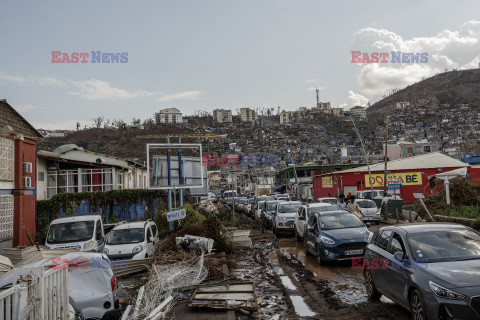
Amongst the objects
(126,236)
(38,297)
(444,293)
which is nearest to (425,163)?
(126,236)

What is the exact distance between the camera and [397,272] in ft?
21.5

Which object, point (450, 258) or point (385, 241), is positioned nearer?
point (450, 258)

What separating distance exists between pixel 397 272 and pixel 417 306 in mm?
783

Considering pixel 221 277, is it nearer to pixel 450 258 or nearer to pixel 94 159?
pixel 450 258

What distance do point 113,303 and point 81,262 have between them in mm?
930

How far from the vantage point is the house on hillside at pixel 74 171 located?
24.1 meters

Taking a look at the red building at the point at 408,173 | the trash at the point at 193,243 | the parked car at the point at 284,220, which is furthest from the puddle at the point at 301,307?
the red building at the point at 408,173

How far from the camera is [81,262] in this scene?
6.92 metres


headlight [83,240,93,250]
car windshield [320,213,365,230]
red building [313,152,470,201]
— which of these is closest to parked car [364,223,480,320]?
car windshield [320,213,365,230]

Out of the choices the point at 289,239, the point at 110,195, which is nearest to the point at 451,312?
the point at 289,239

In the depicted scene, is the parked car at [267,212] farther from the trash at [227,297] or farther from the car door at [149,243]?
the trash at [227,297]

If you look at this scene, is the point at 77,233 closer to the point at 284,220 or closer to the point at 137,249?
the point at 137,249

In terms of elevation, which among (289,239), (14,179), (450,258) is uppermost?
(14,179)

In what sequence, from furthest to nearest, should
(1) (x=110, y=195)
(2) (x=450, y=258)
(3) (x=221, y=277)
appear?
(1) (x=110, y=195) < (3) (x=221, y=277) < (2) (x=450, y=258)
